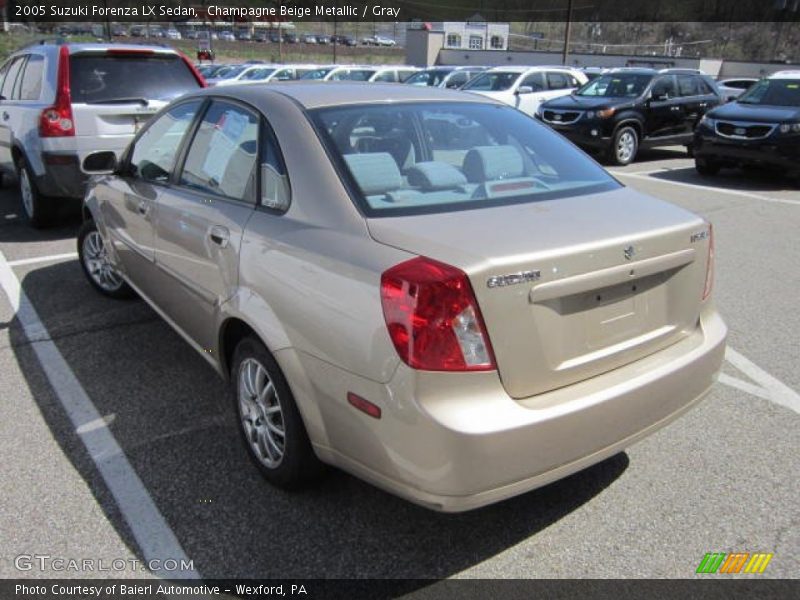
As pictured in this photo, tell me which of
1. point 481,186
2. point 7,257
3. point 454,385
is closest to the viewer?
point 454,385

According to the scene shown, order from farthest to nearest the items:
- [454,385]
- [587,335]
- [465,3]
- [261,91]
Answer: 1. [465,3]
2. [261,91]
3. [587,335]
4. [454,385]

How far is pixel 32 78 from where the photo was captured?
7.12 metres

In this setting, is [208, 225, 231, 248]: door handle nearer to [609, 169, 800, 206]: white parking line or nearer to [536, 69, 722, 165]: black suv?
[609, 169, 800, 206]: white parking line

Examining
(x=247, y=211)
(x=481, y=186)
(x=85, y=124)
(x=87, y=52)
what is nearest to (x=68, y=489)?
(x=247, y=211)

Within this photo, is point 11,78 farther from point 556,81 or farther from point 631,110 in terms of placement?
point 556,81

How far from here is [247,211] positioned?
114 inches

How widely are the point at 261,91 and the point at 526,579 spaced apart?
2.39 meters

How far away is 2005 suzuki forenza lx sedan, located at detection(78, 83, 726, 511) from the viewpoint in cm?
211

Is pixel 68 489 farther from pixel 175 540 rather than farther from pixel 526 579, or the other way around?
pixel 526 579

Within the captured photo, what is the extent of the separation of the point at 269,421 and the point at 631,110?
1170 cm

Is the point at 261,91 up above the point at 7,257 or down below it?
above

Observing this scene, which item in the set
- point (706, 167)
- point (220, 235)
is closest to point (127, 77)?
point (220, 235)

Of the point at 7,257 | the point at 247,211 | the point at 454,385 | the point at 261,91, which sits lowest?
the point at 7,257

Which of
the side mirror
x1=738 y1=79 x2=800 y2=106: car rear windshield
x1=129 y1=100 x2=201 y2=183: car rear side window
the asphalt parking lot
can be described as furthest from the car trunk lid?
x1=738 y1=79 x2=800 y2=106: car rear windshield
